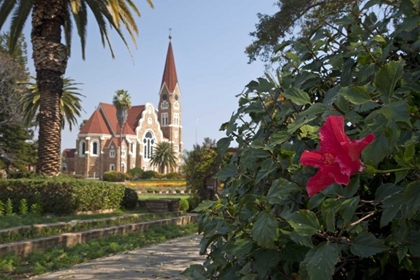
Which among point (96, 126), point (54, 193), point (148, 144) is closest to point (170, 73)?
point (148, 144)

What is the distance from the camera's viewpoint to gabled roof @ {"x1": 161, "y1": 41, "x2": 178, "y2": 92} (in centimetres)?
8638

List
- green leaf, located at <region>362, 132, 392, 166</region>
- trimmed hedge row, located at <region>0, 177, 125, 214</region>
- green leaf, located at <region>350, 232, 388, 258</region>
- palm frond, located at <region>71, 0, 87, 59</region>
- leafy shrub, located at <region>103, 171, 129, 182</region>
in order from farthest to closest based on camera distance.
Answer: leafy shrub, located at <region>103, 171, 129, 182</region>
palm frond, located at <region>71, 0, 87, 59</region>
trimmed hedge row, located at <region>0, 177, 125, 214</region>
green leaf, located at <region>350, 232, 388, 258</region>
green leaf, located at <region>362, 132, 392, 166</region>

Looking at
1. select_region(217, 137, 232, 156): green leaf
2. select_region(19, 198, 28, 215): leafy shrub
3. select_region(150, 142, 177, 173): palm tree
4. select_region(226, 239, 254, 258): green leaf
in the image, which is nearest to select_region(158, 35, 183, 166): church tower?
select_region(150, 142, 177, 173): palm tree

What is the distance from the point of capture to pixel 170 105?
87.4 meters

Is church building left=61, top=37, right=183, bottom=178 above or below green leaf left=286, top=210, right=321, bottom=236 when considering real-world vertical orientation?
above

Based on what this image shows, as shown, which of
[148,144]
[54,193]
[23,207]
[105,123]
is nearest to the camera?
[23,207]

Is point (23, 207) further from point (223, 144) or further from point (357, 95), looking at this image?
point (357, 95)

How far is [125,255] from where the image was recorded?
27.1 feet

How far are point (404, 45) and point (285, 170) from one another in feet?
1.74

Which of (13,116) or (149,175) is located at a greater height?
(13,116)

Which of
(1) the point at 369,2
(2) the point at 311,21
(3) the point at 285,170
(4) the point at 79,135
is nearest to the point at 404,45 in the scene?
(1) the point at 369,2

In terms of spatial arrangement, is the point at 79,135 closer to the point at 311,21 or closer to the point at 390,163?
the point at 311,21

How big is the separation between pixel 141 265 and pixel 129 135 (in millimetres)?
72044

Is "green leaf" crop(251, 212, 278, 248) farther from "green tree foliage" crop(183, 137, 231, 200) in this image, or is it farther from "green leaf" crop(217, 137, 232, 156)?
"green tree foliage" crop(183, 137, 231, 200)
